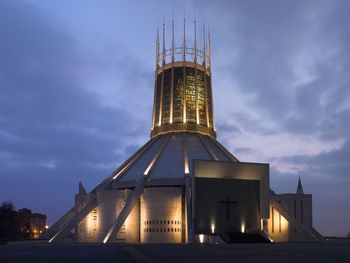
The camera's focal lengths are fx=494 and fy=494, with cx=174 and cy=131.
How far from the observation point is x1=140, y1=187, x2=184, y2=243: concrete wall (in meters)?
34.0

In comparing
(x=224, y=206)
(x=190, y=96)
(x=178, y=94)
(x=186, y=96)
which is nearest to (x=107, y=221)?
(x=224, y=206)

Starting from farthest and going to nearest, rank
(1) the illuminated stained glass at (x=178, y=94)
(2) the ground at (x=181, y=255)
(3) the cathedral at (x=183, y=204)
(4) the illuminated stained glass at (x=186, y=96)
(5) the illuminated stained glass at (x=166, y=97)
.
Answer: (5) the illuminated stained glass at (x=166, y=97), (4) the illuminated stained glass at (x=186, y=96), (1) the illuminated stained glass at (x=178, y=94), (3) the cathedral at (x=183, y=204), (2) the ground at (x=181, y=255)

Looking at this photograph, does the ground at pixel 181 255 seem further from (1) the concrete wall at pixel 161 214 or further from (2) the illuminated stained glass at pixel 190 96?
(2) the illuminated stained glass at pixel 190 96

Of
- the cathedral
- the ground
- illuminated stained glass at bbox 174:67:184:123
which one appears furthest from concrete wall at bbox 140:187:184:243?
the ground

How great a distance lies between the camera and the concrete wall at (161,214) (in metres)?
34.0

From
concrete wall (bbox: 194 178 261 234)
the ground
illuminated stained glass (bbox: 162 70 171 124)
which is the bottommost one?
the ground

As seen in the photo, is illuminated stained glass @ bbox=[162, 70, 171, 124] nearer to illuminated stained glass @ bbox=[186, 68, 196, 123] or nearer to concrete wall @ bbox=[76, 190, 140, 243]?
illuminated stained glass @ bbox=[186, 68, 196, 123]

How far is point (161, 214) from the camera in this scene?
1353 inches

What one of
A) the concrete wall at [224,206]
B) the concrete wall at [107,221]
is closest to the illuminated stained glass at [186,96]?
the concrete wall at [224,206]

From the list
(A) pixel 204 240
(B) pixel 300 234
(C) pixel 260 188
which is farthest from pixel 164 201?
(B) pixel 300 234

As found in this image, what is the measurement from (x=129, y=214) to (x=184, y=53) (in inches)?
706

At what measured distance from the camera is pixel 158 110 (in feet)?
145

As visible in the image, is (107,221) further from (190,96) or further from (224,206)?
(190,96)

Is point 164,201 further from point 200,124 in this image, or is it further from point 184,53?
point 184,53
